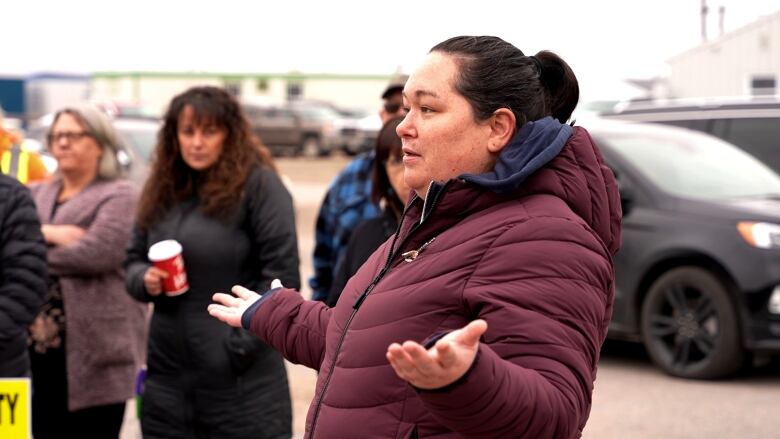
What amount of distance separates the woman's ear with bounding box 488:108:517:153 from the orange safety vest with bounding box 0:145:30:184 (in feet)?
14.4

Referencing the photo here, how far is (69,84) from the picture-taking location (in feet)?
181

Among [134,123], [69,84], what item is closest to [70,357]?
[134,123]

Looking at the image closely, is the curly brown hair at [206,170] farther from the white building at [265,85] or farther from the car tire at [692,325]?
the white building at [265,85]

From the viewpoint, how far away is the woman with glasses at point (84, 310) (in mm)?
5387

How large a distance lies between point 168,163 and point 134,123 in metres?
9.83

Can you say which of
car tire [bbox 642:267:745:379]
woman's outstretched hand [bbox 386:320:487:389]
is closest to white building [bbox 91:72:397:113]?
car tire [bbox 642:267:745:379]

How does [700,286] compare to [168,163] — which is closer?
[168,163]

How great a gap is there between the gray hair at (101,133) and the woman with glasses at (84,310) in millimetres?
10

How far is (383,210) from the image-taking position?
16.3 feet

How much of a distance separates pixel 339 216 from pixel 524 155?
3.05 metres

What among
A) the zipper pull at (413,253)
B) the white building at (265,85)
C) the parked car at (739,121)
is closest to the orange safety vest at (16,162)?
the zipper pull at (413,253)

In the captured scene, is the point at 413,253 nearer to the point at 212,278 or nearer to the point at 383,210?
the point at 212,278

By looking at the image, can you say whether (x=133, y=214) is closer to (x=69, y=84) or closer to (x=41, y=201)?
(x=41, y=201)

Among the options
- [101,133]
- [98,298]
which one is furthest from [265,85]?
[98,298]
